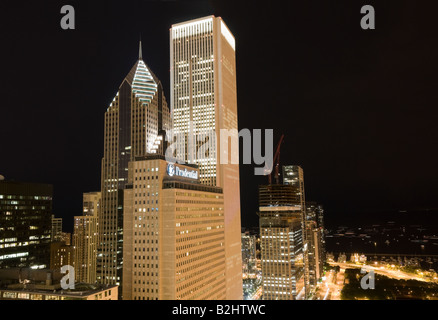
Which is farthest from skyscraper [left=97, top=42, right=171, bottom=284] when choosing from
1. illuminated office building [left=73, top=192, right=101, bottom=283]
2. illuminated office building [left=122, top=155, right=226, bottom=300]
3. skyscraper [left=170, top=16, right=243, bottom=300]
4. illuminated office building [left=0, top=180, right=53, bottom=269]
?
illuminated office building [left=122, top=155, right=226, bottom=300]

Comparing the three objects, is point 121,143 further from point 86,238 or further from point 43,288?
point 43,288

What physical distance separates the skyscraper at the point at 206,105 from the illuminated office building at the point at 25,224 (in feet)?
160

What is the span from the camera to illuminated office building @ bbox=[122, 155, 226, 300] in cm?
6531

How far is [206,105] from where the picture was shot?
120438 millimetres

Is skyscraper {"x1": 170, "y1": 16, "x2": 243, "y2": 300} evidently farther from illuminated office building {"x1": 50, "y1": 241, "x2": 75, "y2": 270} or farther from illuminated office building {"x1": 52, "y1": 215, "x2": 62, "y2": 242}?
illuminated office building {"x1": 52, "y1": 215, "x2": 62, "y2": 242}

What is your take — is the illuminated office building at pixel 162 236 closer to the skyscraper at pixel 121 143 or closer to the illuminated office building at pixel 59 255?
the skyscraper at pixel 121 143

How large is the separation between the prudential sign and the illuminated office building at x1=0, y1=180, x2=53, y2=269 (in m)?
59.3

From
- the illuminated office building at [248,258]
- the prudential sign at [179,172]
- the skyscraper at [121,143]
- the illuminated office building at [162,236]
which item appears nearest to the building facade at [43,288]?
the illuminated office building at [162,236]

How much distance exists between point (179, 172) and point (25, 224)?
6125cm

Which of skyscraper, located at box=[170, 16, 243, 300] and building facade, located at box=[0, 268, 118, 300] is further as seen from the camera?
skyscraper, located at box=[170, 16, 243, 300]

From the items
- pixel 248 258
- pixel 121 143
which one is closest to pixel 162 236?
pixel 121 143
